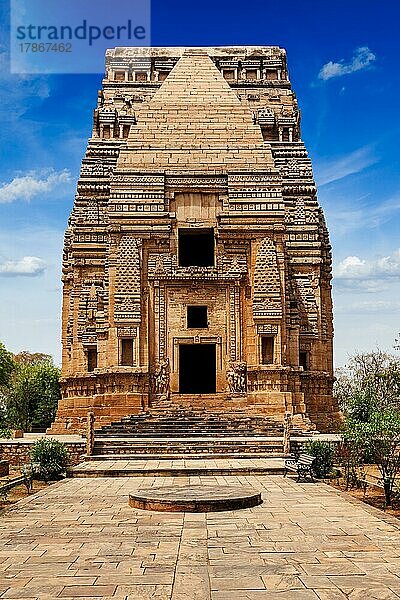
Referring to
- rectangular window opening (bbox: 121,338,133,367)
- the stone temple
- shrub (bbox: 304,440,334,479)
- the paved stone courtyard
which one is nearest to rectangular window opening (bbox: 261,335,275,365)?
the stone temple

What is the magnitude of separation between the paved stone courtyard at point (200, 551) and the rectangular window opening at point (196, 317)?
46.5 feet

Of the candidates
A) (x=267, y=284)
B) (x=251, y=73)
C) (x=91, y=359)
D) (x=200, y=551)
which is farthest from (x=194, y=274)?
(x=200, y=551)

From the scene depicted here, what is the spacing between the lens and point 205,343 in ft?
85.9

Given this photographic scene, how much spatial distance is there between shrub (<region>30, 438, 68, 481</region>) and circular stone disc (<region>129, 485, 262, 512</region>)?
16.6 feet

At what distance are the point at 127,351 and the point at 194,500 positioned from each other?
14416mm

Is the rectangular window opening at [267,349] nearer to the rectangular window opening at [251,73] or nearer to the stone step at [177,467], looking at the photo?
the stone step at [177,467]

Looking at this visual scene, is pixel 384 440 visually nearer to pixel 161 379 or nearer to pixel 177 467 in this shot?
pixel 177 467

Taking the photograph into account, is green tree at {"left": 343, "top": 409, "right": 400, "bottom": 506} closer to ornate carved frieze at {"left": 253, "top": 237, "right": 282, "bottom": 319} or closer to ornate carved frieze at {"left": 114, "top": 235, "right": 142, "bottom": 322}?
ornate carved frieze at {"left": 253, "top": 237, "right": 282, "bottom": 319}

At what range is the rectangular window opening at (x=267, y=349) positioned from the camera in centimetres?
2562

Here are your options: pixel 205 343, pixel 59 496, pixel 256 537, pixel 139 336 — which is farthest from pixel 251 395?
pixel 256 537

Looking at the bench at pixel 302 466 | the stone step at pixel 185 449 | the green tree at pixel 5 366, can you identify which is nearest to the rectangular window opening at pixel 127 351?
the stone step at pixel 185 449

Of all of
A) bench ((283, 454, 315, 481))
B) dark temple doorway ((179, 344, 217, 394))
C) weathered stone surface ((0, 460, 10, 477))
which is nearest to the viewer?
bench ((283, 454, 315, 481))

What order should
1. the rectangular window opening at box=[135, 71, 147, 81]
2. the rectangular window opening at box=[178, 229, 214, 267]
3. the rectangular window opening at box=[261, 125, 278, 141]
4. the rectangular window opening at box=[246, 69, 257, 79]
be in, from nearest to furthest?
the rectangular window opening at box=[178, 229, 214, 267], the rectangular window opening at box=[261, 125, 278, 141], the rectangular window opening at box=[135, 71, 147, 81], the rectangular window opening at box=[246, 69, 257, 79]

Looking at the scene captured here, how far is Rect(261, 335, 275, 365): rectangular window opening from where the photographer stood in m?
25.6
